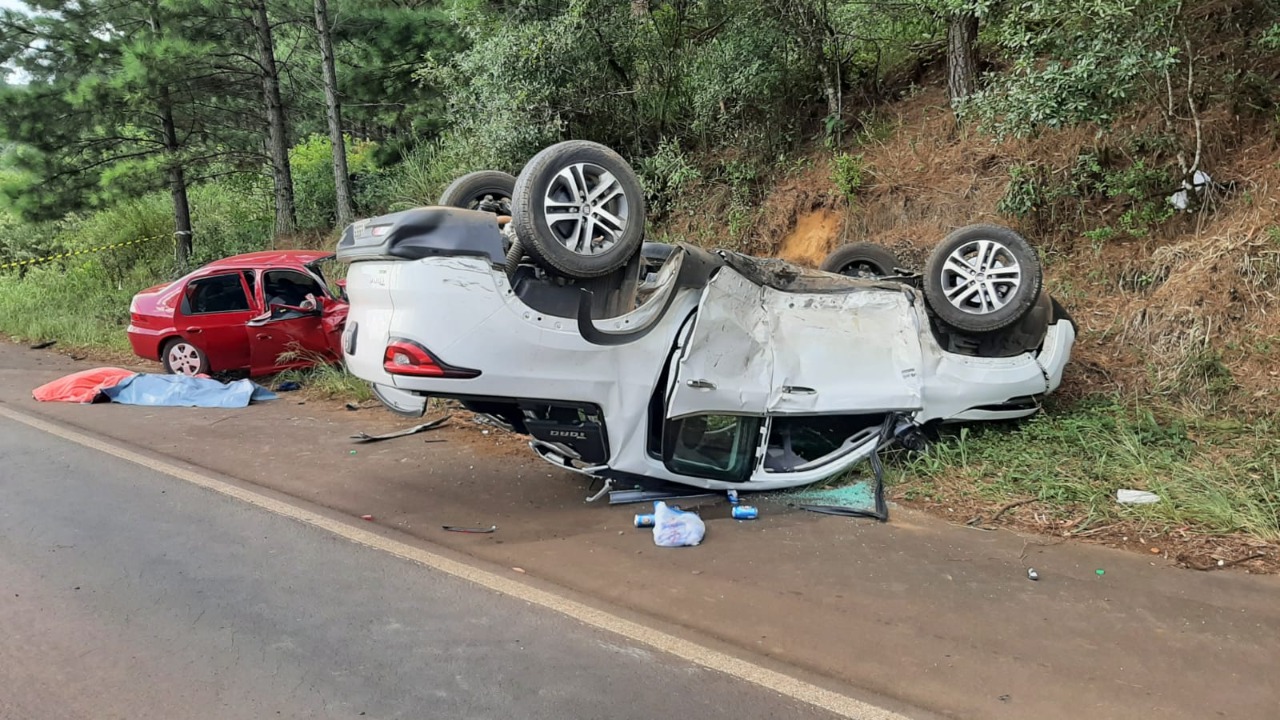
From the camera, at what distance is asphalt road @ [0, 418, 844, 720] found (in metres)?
3.15

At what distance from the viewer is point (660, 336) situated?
4859mm

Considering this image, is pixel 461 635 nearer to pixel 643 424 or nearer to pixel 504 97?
pixel 643 424

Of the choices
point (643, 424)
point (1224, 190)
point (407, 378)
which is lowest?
point (643, 424)

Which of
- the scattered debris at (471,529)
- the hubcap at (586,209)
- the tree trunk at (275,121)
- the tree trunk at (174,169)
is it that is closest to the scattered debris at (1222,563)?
the hubcap at (586,209)

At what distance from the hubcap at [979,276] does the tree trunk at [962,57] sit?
460 cm

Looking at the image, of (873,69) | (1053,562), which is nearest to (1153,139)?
(873,69)

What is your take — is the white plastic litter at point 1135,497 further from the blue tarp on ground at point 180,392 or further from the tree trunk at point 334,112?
the tree trunk at point 334,112

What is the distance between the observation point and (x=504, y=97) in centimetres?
1108

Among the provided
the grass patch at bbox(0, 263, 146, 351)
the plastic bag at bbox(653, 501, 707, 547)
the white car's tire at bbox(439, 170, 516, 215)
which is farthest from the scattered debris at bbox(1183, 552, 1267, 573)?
the grass patch at bbox(0, 263, 146, 351)

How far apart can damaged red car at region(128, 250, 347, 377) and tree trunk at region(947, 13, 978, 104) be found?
26.4ft

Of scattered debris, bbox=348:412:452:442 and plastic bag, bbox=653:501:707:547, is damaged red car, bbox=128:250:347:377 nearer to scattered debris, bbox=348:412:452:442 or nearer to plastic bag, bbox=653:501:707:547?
scattered debris, bbox=348:412:452:442

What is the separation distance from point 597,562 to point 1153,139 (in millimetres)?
7119

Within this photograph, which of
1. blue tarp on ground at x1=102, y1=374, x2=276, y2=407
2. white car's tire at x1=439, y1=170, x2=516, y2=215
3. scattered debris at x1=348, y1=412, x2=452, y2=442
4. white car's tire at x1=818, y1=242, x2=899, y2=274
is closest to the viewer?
white car's tire at x1=439, y1=170, x2=516, y2=215

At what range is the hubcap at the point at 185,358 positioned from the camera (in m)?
9.88
